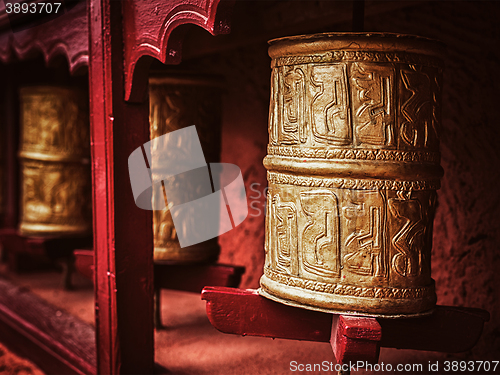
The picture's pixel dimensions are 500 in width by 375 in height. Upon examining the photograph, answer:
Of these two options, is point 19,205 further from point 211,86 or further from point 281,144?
point 281,144

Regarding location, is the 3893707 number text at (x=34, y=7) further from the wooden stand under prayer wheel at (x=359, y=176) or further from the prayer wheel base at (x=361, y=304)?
the prayer wheel base at (x=361, y=304)

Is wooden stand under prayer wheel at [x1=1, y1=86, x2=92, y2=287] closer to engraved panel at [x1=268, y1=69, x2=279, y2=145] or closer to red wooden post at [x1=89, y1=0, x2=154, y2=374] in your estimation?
red wooden post at [x1=89, y1=0, x2=154, y2=374]

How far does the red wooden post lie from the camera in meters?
2.26

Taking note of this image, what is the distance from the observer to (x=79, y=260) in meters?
3.14

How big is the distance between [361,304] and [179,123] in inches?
60.5

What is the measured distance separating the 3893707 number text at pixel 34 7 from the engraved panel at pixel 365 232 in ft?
6.58

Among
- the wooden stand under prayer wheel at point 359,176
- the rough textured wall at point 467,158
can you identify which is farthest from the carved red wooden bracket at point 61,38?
the rough textured wall at point 467,158

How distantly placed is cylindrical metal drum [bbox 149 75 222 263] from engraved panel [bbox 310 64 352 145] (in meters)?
1.23

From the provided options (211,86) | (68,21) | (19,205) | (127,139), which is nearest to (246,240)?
(211,86)

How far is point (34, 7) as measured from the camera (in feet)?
9.52

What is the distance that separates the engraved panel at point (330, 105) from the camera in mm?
1707

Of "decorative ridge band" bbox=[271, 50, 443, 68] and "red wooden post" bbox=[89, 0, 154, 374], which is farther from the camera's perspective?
"red wooden post" bbox=[89, 0, 154, 374]

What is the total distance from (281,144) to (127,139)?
0.81 m

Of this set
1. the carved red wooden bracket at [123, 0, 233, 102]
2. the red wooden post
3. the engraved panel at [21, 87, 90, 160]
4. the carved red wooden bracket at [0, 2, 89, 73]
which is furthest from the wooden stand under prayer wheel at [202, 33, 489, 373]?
the engraved panel at [21, 87, 90, 160]
